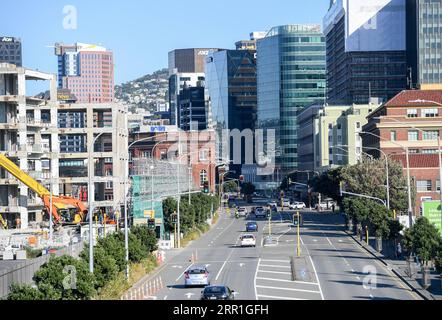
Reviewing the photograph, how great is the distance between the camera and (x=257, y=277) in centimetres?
5022

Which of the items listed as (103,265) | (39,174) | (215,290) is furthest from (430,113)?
(215,290)

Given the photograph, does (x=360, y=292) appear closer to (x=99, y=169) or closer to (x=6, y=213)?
(x=6, y=213)

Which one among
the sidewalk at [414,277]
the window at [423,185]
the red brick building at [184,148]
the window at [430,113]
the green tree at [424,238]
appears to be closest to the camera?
the sidewalk at [414,277]

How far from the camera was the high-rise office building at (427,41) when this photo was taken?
171 metres

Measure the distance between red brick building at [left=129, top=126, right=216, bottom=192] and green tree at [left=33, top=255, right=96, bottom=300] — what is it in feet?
406

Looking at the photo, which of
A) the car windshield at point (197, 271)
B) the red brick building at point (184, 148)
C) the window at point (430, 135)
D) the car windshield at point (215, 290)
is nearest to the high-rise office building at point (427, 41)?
the red brick building at point (184, 148)

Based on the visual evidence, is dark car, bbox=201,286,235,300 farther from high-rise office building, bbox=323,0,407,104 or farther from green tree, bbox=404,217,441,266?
high-rise office building, bbox=323,0,407,104

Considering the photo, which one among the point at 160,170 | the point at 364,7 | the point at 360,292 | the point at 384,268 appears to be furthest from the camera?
the point at 364,7

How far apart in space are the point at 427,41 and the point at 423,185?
69077mm

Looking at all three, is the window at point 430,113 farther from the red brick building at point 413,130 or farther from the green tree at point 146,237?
the green tree at point 146,237

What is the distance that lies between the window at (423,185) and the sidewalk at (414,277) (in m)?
41.5

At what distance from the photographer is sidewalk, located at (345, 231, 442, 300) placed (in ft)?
138
